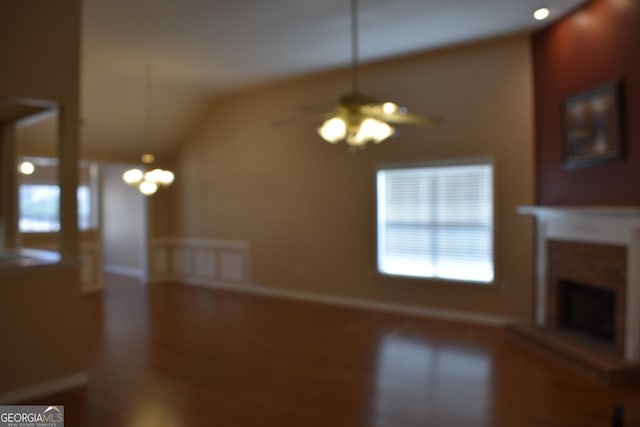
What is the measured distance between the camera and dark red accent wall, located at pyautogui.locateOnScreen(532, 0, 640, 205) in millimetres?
3996

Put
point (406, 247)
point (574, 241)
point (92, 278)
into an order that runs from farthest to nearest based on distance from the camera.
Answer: point (92, 278)
point (406, 247)
point (574, 241)

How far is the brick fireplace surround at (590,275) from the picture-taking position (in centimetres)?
389

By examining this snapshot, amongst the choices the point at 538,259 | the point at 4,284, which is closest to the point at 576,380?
the point at 538,259

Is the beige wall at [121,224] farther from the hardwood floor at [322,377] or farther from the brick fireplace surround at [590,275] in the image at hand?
the brick fireplace surround at [590,275]

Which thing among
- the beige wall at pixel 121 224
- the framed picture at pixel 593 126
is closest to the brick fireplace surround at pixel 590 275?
the framed picture at pixel 593 126

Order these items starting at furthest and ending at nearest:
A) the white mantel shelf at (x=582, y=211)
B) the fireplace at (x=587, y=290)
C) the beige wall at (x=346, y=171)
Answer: the beige wall at (x=346, y=171) → the fireplace at (x=587, y=290) → the white mantel shelf at (x=582, y=211)

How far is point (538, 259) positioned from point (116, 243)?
8980mm

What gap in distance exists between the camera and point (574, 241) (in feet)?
15.3

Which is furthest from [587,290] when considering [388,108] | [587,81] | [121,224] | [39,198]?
[121,224]

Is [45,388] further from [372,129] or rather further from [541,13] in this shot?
[541,13]

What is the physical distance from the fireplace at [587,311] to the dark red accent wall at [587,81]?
0.92 metres

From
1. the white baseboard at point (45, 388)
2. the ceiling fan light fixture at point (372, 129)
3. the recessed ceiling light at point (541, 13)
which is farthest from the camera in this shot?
the recessed ceiling light at point (541, 13)

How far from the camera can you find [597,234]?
432 cm

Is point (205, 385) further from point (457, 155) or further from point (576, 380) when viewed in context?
point (457, 155)
